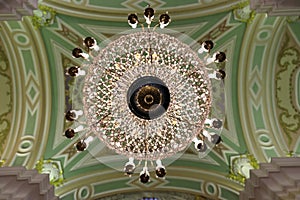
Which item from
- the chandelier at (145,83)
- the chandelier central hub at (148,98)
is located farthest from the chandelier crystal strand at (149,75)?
the chandelier central hub at (148,98)

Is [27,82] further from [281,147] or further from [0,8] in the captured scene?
[281,147]

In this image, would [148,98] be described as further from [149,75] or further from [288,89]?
[288,89]

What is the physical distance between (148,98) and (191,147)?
3464 millimetres

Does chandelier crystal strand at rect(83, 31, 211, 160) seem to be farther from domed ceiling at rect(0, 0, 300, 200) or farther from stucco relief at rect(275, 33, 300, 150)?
stucco relief at rect(275, 33, 300, 150)

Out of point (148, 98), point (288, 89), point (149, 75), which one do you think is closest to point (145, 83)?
point (149, 75)

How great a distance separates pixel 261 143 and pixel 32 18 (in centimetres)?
669

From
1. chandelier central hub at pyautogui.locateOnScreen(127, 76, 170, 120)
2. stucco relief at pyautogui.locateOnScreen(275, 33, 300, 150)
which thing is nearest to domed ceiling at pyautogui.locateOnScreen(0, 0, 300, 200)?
stucco relief at pyautogui.locateOnScreen(275, 33, 300, 150)

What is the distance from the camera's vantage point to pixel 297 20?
10203 mm

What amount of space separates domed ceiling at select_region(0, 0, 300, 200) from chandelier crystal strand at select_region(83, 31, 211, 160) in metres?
3.47

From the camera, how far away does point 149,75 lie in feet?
24.1

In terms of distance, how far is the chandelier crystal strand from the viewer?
7230 mm

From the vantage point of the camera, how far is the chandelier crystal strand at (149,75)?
23.7ft

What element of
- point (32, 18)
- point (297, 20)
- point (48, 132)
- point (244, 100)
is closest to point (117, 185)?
point (48, 132)

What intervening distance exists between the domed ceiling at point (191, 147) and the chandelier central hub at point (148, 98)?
11.1 feet
